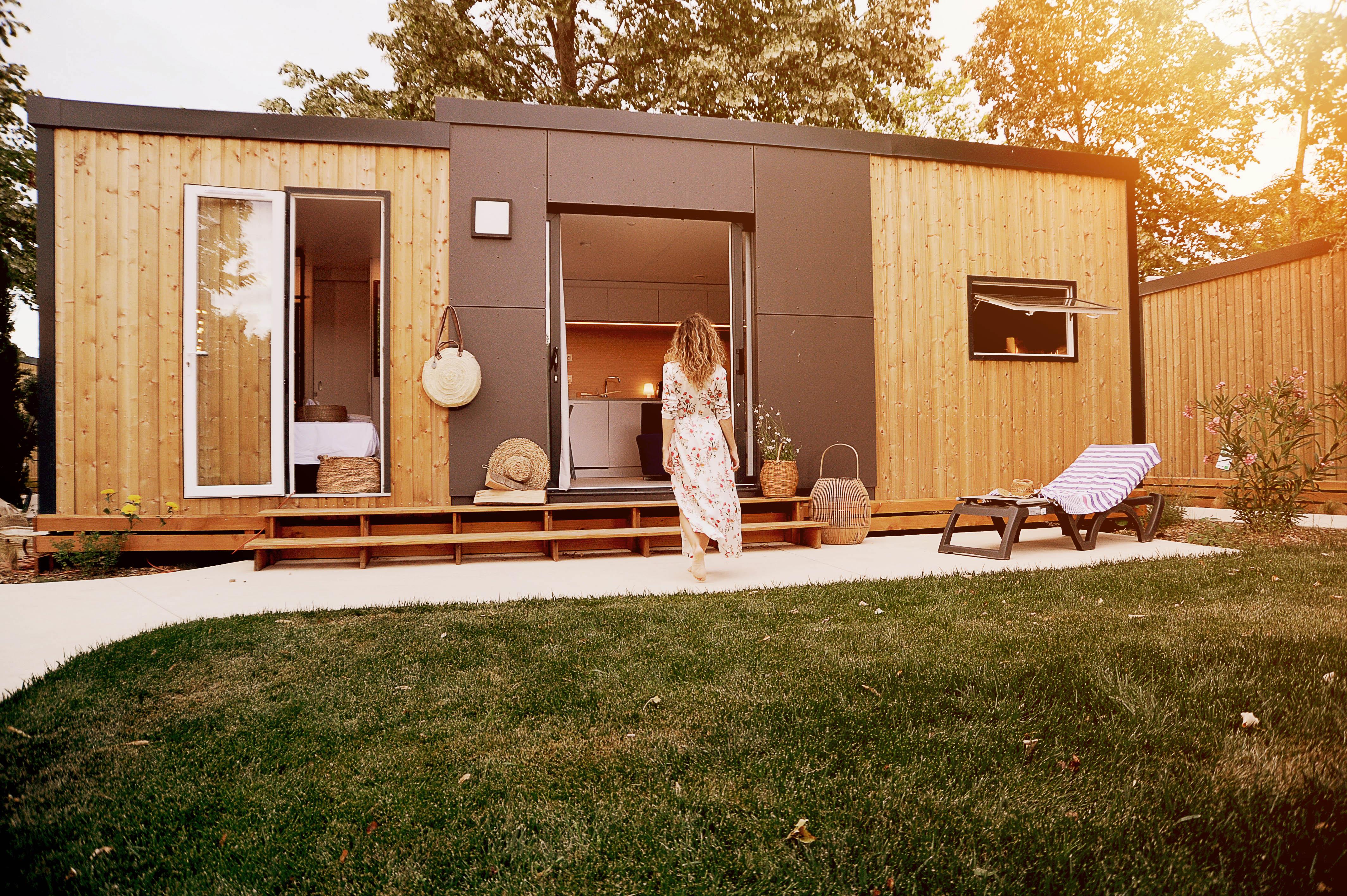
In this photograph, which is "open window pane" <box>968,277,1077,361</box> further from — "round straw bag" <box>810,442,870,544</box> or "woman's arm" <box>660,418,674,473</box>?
"woman's arm" <box>660,418,674,473</box>

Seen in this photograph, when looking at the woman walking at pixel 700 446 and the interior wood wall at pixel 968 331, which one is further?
the interior wood wall at pixel 968 331

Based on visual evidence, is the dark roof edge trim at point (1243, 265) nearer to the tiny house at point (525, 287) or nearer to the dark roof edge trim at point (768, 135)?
the dark roof edge trim at point (768, 135)

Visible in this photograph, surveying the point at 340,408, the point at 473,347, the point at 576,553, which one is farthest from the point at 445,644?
the point at 340,408

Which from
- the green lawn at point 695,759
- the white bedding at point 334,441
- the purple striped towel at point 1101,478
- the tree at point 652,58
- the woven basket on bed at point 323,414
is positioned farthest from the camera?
the tree at point 652,58

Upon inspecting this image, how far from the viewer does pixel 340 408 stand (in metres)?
6.58

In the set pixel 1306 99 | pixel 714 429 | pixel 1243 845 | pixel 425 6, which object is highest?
pixel 425 6

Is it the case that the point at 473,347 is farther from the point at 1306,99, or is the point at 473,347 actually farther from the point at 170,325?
the point at 1306,99

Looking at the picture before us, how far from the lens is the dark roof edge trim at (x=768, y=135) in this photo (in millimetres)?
5684

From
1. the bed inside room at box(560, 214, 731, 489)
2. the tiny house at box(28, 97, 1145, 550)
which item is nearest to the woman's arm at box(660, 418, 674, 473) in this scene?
the tiny house at box(28, 97, 1145, 550)

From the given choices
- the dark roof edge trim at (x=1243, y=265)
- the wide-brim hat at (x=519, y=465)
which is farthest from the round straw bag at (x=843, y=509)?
the dark roof edge trim at (x=1243, y=265)

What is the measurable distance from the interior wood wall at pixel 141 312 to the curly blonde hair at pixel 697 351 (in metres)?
2.29

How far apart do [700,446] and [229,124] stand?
4.26 metres

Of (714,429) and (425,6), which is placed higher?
(425,6)

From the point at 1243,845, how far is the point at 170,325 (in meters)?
6.29
